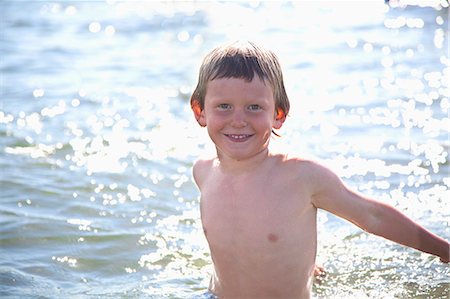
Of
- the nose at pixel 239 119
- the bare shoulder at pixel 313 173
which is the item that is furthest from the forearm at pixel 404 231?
the nose at pixel 239 119

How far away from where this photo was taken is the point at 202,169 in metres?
3.80

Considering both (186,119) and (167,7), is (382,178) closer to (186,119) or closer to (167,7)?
(186,119)

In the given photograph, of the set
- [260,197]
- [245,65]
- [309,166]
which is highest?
[245,65]

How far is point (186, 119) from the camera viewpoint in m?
7.22

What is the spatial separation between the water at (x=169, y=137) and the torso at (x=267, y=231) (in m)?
0.71

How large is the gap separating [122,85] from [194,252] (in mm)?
3822

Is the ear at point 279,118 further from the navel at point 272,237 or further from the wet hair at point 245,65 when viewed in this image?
the navel at point 272,237

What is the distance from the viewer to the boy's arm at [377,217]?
11.0 feet

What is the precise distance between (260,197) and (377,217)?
47 cm

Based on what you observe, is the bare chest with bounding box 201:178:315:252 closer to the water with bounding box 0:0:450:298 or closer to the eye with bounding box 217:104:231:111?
the eye with bounding box 217:104:231:111

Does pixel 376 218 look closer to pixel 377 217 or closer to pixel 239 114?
pixel 377 217

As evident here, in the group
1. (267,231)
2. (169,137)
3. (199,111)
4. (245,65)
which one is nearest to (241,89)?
(245,65)

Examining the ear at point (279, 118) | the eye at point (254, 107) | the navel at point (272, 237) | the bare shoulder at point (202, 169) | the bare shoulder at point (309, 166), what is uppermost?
the eye at point (254, 107)

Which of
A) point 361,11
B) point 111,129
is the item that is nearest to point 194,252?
point 111,129
